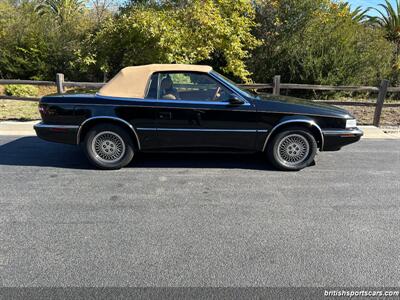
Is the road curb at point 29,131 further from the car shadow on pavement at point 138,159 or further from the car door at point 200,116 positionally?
the car door at point 200,116

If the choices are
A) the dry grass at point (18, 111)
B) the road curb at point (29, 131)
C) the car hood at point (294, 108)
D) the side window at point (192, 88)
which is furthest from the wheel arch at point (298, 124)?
the dry grass at point (18, 111)

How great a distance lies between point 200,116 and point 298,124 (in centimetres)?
146

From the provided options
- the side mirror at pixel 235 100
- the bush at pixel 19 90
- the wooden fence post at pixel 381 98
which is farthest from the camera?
the bush at pixel 19 90

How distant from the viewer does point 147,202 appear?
4297mm

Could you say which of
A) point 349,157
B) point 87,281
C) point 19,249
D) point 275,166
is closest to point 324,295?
point 87,281

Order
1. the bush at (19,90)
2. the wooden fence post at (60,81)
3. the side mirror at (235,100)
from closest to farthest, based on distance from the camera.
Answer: the side mirror at (235,100)
the wooden fence post at (60,81)
the bush at (19,90)

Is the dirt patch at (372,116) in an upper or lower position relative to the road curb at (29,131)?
upper

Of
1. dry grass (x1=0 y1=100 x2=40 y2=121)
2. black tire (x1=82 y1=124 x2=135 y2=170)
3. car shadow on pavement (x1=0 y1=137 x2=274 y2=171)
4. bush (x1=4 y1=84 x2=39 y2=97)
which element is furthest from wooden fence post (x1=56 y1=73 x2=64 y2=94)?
bush (x1=4 y1=84 x2=39 y2=97)

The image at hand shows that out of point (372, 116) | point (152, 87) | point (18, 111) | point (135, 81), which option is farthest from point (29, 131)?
point (372, 116)

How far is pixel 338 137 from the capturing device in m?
5.44

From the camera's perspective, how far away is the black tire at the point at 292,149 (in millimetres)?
5410

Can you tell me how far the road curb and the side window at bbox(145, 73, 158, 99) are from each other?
12.6 ft

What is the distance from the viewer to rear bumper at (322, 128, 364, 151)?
5422mm

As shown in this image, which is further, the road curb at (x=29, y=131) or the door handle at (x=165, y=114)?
the road curb at (x=29, y=131)
